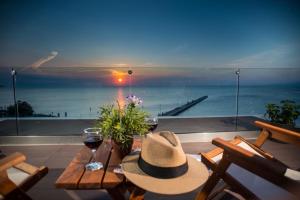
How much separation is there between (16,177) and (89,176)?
0.59 meters

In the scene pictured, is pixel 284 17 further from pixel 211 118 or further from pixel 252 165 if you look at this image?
pixel 252 165

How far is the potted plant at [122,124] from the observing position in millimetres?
1253

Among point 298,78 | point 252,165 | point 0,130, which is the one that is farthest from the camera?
point 298,78

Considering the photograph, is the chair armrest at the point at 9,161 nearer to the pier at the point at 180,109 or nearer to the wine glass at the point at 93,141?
the wine glass at the point at 93,141

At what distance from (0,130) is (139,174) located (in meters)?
3.66

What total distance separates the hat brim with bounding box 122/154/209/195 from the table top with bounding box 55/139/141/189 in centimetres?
9

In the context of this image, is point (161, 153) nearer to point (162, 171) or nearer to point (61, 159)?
point (162, 171)

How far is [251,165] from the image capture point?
125 cm

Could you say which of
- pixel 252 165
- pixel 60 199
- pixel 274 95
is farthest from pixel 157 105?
pixel 252 165

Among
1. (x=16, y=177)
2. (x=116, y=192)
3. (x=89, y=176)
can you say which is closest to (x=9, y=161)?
(x=16, y=177)

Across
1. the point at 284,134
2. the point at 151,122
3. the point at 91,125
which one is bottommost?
the point at 91,125

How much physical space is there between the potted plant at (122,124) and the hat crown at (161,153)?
20 centimetres

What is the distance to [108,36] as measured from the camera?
6.47 m

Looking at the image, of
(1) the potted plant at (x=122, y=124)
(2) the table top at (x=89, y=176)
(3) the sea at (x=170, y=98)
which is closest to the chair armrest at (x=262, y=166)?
(1) the potted plant at (x=122, y=124)
